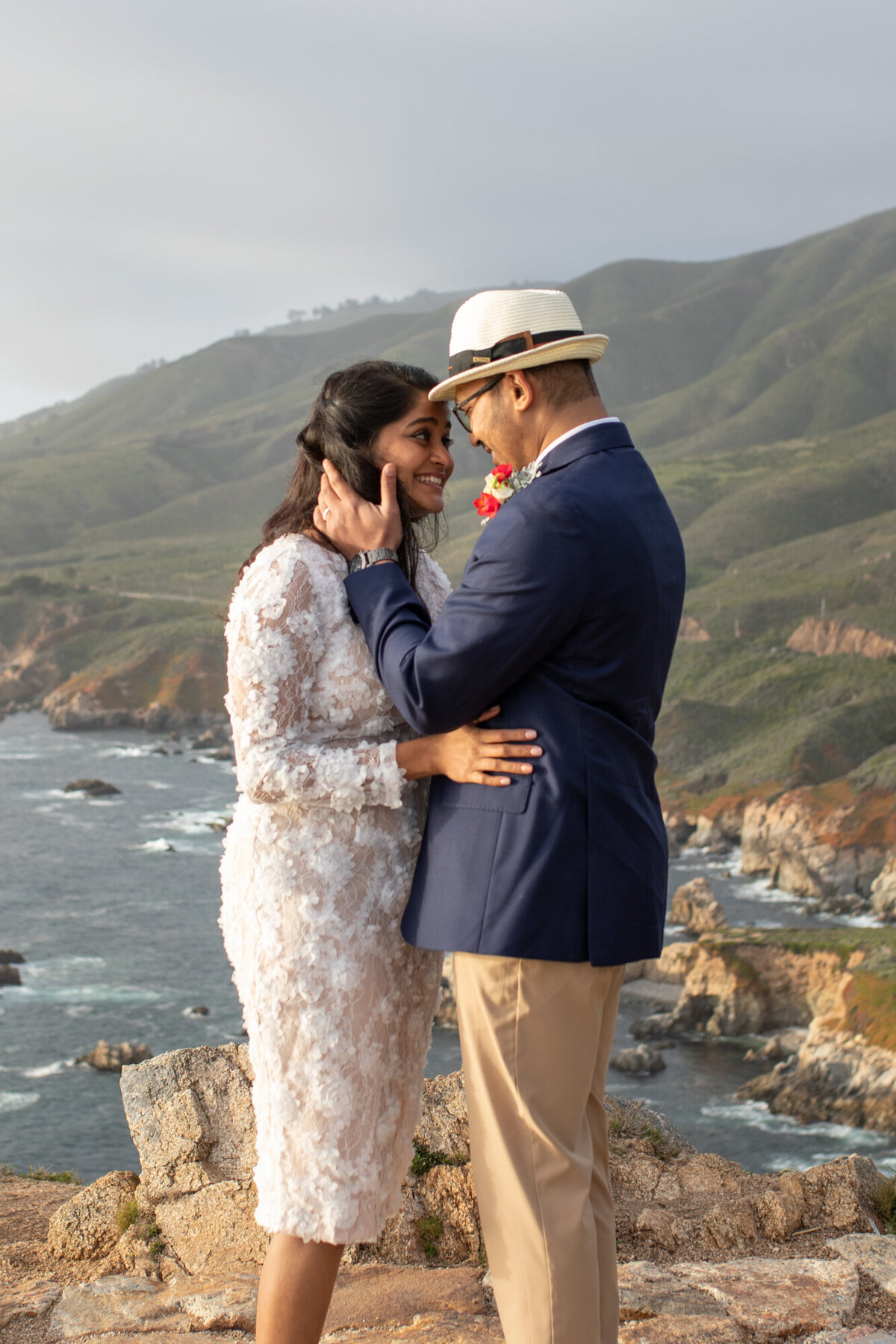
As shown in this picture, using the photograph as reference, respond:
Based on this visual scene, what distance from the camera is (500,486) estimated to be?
2734 millimetres

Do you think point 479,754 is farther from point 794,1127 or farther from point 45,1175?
point 794,1127

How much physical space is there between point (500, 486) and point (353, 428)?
39cm

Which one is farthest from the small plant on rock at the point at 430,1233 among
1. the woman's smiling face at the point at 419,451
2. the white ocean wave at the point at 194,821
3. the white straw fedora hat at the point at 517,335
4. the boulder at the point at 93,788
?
the boulder at the point at 93,788

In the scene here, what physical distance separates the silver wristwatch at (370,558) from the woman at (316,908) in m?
0.06

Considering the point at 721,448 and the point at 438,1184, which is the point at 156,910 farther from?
the point at 721,448

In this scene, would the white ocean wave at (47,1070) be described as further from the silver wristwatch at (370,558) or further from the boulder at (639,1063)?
the silver wristwatch at (370,558)

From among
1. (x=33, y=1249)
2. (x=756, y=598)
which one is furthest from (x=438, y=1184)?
(x=756, y=598)

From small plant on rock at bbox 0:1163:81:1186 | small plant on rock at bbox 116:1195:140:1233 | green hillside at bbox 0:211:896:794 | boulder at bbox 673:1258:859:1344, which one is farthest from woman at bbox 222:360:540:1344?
small plant on rock at bbox 0:1163:81:1186

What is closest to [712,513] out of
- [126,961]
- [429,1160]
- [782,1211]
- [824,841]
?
[824,841]

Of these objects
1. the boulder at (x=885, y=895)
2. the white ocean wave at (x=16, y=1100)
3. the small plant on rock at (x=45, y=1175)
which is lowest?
the white ocean wave at (x=16, y=1100)

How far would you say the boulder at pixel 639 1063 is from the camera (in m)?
31.0

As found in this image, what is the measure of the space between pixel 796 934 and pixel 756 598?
42166 millimetres

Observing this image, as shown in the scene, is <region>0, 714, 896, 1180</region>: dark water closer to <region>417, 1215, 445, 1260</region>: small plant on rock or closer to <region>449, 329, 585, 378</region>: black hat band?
<region>417, 1215, 445, 1260</region>: small plant on rock

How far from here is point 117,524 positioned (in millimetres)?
134625
